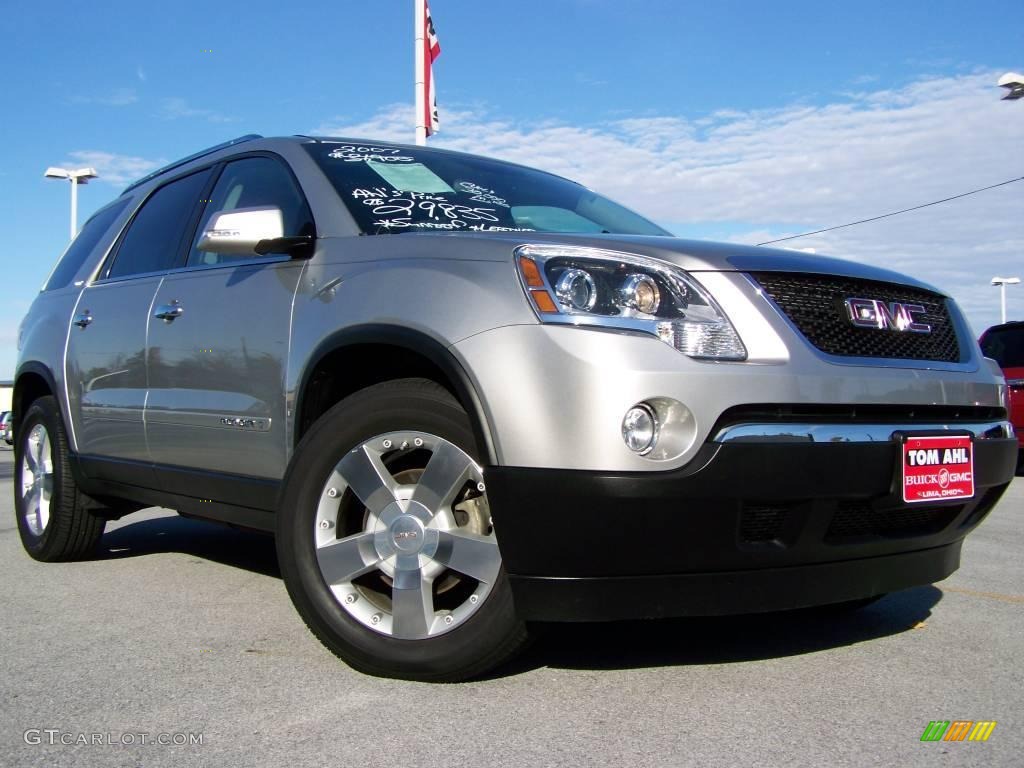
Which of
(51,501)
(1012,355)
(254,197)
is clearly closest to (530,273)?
(254,197)

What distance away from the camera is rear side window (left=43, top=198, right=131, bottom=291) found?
527 centimetres

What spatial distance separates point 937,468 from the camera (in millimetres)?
2863

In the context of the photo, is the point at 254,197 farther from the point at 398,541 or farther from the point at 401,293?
the point at 398,541

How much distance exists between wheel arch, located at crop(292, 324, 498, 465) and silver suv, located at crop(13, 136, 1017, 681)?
1 cm

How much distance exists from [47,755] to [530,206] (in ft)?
8.19

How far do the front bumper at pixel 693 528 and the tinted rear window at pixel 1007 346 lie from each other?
900 centimetres

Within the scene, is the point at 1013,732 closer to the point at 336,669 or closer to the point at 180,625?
the point at 336,669

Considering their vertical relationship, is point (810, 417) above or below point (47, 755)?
above

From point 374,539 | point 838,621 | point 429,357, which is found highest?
point 429,357

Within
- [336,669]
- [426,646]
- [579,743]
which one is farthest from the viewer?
[336,669]

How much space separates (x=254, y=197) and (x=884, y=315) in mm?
2495

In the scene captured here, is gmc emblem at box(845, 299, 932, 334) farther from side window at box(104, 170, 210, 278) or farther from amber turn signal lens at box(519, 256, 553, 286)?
side window at box(104, 170, 210, 278)

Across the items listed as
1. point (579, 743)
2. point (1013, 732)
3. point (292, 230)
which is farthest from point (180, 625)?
point (1013, 732)

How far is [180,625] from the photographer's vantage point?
364cm
